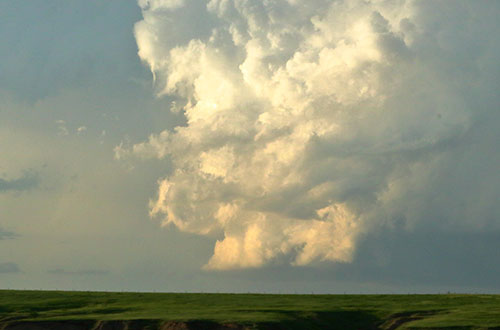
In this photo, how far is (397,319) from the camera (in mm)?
73375

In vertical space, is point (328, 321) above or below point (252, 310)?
below

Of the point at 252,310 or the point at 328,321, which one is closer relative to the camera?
the point at 328,321

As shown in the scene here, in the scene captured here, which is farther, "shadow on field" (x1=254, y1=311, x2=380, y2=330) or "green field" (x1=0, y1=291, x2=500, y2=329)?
"green field" (x1=0, y1=291, x2=500, y2=329)

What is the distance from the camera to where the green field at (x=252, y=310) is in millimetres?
67688

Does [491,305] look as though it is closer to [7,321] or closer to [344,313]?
[344,313]

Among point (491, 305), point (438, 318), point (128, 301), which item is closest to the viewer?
point (438, 318)

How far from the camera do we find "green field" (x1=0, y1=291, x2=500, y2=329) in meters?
67.7

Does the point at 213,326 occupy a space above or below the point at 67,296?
below

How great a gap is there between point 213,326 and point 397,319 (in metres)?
21.1

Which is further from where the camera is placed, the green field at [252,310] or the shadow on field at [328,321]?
the green field at [252,310]

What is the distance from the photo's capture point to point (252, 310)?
251ft

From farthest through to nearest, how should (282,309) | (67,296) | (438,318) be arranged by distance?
(67,296)
(282,309)
(438,318)

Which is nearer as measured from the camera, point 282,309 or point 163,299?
point 282,309

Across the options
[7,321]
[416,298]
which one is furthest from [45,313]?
[416,298]
